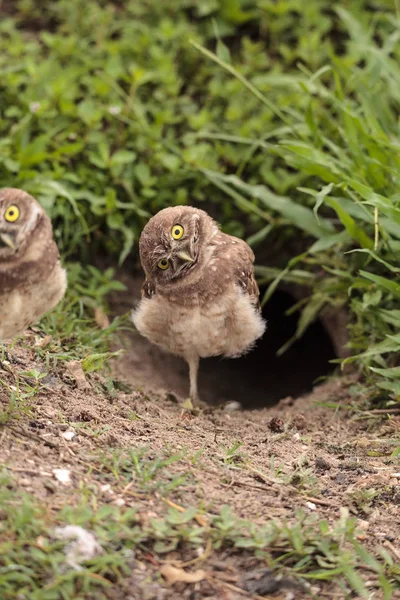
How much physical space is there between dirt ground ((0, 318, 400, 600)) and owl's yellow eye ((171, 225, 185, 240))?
97 cm

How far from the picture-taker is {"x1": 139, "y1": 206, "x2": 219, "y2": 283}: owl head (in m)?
4.71

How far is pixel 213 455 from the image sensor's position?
13.3 feet

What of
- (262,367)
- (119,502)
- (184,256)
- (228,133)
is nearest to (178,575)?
(119,502)

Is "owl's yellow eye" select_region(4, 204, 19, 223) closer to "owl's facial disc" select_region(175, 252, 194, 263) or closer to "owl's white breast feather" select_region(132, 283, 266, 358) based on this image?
"owl's facial disc" select_region(175, 252, 194, 263)

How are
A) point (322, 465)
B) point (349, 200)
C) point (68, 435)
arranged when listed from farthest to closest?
point (349, 200) < point (322, 465) < point (68, 435)

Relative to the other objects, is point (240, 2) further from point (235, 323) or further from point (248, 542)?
point (248, 542)

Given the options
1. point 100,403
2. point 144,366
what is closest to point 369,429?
point 100,403

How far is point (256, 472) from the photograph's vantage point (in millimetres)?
3906

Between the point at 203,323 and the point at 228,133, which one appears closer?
the point at 203,323

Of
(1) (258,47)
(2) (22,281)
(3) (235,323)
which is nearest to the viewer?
(2) (22,281)

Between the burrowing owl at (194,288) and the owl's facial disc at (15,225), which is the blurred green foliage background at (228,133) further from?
the owl's facial disc at (15,225)

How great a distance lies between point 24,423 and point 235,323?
1644mm

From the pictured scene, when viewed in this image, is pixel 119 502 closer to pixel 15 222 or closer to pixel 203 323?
pixel 15 222

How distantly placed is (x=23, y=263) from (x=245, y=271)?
155 centimetres
